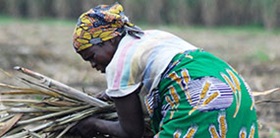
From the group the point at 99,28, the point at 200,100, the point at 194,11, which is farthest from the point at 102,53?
the point at 194,11

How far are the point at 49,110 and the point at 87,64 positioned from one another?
6.68 metres

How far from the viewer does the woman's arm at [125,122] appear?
2947 mm

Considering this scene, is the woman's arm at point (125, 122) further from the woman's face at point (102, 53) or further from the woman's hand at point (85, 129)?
the woman's face at point (102, 53)

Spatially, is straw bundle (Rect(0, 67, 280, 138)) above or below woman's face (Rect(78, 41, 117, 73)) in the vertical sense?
below

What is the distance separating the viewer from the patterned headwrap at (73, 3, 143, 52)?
3023 millimetres

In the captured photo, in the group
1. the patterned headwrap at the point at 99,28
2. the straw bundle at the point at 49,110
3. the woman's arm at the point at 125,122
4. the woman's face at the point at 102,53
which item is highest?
the patterned headwrap at the point at 99,28

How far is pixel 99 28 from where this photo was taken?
3.05 meters

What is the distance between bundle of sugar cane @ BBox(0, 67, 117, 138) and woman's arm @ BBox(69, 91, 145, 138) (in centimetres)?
10

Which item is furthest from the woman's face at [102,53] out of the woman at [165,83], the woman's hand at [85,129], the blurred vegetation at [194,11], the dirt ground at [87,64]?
the blurred vegetation at [194,11]

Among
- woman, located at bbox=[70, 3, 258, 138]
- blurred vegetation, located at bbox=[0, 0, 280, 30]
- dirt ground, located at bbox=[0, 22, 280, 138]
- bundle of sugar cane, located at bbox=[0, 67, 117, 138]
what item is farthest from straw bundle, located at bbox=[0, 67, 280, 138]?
blurred vegetation, located at bbox=[0, 0, 280, 30]

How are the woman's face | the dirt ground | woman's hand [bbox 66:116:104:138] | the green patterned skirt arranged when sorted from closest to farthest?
the green patterned skirt
the woman's face
woman's hand [bbox 66:116:104:138]
the dirt ground

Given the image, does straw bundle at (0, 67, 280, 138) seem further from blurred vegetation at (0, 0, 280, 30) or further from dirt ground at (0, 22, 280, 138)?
blurred vegetation at (0, 0, 280, 30)

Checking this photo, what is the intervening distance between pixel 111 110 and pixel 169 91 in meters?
0.60

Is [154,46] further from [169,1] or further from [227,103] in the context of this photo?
[169,1]
